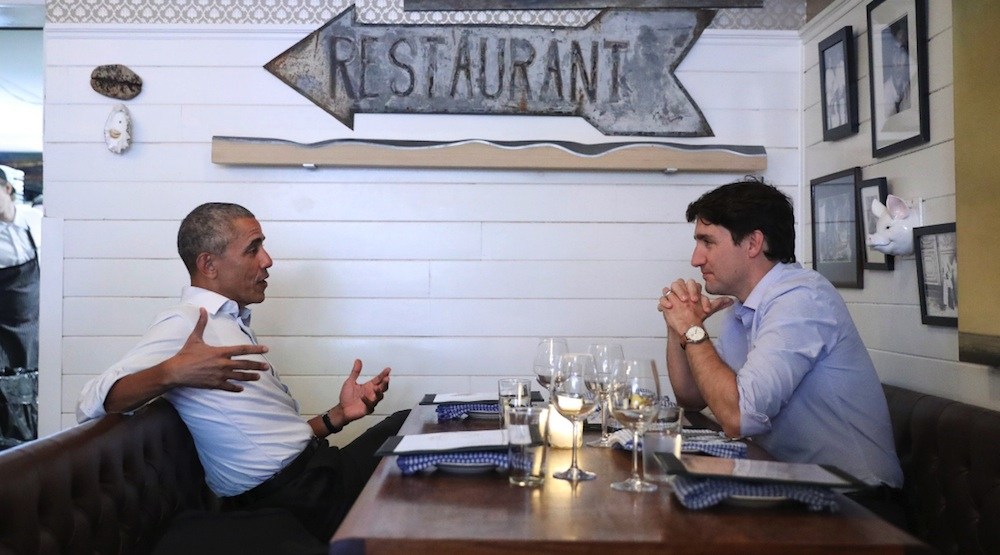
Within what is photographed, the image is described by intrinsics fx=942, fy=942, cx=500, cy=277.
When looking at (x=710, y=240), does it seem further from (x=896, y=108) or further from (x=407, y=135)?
(x=407, y=135)

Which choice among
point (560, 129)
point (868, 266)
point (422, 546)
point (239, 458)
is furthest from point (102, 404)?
point (868, 266)

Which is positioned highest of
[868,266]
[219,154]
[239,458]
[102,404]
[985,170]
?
[219,154]

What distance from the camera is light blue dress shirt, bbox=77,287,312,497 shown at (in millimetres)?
2322

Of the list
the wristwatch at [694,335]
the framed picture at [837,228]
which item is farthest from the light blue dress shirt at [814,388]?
the framed picture at [837,228]

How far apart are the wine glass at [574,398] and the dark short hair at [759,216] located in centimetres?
79

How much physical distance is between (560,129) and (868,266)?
3.80 feet

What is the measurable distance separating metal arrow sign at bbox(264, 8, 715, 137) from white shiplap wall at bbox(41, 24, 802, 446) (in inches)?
2.5

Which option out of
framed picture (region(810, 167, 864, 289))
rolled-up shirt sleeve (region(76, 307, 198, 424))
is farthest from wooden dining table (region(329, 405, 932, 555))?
framed picture (region(810, 167, 864, 289))

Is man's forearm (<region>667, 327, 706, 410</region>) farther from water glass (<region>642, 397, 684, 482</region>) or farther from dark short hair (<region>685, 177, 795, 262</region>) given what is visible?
water glass (<region>642, 397, 684, 482</region>)

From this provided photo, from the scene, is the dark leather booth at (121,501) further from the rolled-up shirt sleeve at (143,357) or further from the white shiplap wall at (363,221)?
the white shiplap wall at (363,221)

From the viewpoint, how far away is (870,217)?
111 inches

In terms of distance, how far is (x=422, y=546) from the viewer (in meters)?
1.24

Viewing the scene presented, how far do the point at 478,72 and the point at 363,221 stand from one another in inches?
26.6

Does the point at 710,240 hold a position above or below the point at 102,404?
above
